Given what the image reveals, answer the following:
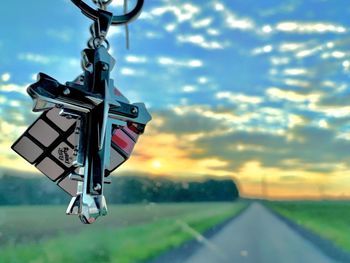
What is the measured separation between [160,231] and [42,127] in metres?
1.26

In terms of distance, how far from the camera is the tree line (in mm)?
847

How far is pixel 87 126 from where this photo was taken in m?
0.43

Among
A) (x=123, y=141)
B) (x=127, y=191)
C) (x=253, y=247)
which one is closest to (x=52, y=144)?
(x=123, y=141)

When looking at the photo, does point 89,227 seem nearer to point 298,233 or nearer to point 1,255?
point 1,255

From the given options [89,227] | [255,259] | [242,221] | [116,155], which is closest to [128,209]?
[89,227]

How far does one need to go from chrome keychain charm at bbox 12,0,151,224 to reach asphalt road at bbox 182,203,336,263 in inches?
52.6

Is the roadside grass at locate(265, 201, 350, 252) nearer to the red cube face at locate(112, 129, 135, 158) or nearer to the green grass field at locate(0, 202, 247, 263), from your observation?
the green grass field at locate(0, 202, 247, 263)

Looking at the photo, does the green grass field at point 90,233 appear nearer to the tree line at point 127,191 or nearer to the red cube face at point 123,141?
the tree line at point 127,191

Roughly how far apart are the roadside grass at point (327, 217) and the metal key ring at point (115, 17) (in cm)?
133

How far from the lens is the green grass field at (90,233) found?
95 centimetres

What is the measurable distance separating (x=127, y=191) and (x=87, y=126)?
2.32ft

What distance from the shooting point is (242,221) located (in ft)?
8.86

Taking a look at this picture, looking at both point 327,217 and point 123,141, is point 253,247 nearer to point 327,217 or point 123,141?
point 327,217

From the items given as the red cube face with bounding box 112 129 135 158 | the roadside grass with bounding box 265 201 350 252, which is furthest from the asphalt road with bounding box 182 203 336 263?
the red cube face with bounding box 112 129 135 158
